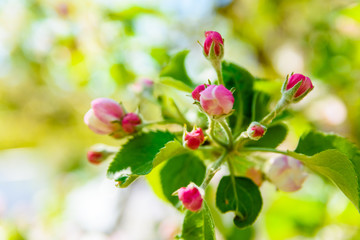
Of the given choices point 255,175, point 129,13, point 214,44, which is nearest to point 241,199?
point 255,175

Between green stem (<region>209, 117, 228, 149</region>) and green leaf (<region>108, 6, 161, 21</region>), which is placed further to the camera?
green leaf (<region>108, 6, 161, 21</region>)

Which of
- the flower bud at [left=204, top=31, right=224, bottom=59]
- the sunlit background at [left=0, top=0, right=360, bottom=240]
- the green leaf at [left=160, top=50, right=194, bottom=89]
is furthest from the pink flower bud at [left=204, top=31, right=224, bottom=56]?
the sunlit background at [left=0, top=0, right=360, bottom=240]

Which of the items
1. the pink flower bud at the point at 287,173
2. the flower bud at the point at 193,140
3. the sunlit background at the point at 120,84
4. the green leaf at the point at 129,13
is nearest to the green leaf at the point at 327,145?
the pink flower bud at the point at 287,173

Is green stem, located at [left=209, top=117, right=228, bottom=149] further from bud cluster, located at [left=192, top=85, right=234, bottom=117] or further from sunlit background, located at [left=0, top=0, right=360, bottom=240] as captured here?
sunlit background, located at [left=0, top=0, right=360, bottom=240]

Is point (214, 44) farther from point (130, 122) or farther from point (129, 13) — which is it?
point (129, 13)

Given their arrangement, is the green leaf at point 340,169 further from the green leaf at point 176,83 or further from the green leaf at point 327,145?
the green leaf at point 176,83

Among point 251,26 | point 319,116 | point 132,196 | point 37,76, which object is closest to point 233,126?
point 319,116
